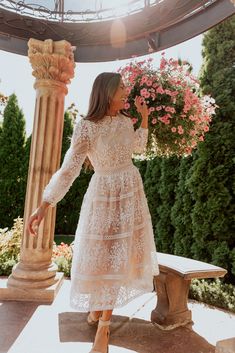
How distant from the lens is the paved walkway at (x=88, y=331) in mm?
2412

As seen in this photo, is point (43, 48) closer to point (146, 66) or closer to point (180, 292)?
point (146, 66)

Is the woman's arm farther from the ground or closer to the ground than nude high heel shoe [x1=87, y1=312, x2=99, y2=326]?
farther from the ground

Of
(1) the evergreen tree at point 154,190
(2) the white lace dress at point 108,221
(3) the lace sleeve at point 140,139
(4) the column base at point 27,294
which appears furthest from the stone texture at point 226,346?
(1) the evergreen tree at point 154,190

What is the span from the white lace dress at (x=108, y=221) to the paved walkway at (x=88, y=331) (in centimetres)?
56

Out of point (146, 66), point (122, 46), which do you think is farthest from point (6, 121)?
point (146, 66)

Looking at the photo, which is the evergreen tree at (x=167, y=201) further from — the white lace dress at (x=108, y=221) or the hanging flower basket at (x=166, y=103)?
the white lace dress at (x=108, y=221)

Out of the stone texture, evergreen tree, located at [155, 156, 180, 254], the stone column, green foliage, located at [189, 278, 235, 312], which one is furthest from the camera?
evergreen tree, located at [155, 156, 180, 254]

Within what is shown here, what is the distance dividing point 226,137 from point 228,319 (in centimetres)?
270

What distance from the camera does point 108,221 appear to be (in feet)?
7.01

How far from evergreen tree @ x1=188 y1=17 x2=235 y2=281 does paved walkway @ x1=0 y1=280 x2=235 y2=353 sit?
1.74 meters

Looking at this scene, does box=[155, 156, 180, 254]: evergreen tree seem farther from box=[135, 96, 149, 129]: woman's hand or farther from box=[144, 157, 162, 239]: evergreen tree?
box=[135, 96, 149, 129]: woman's hand

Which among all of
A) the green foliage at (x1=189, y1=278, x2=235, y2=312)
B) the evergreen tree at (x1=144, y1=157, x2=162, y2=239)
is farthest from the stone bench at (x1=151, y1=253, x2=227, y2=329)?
the evergreen tree at (x1=144, y1=157, x2=162, y2=239)

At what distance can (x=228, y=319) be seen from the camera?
3.29 m

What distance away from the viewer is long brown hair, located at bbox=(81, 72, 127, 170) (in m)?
2.15
